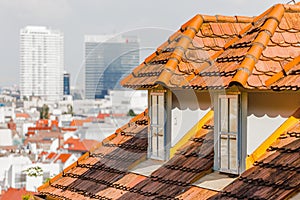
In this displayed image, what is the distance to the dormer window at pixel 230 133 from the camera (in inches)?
258

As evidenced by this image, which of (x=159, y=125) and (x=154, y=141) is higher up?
(x=159, y=125)

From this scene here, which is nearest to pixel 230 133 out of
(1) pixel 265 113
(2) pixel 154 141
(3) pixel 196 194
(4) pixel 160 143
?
(1) pixel 265 113

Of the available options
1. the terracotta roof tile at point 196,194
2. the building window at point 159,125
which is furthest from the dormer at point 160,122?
the terracotta roof tile at point 196,194

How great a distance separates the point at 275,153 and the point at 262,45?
1.06 meters

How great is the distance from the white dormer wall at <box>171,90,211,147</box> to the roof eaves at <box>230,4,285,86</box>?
2.94ft

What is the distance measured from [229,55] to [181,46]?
0.76 m

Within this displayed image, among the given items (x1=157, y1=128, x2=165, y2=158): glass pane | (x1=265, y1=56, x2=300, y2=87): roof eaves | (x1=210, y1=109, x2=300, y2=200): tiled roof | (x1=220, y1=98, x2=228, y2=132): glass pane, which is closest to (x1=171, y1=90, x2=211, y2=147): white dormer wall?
(x1=157, y1=128, x2=165, y2=158): glass pane

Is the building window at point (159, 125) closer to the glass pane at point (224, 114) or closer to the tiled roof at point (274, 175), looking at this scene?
the glass pane at point (224, 114)

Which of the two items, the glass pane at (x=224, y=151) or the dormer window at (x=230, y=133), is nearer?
the dormer window at (x=230, y=133)

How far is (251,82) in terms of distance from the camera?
6289 millimetres

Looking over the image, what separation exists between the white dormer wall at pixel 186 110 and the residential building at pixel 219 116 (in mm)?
12

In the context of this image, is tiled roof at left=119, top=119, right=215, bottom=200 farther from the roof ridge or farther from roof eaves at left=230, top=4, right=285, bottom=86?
roof eaves at left=230, top=4, right=285, bottom=86

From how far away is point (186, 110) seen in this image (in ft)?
24.9

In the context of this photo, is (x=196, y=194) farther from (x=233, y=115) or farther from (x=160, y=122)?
(x=160, y=122)
